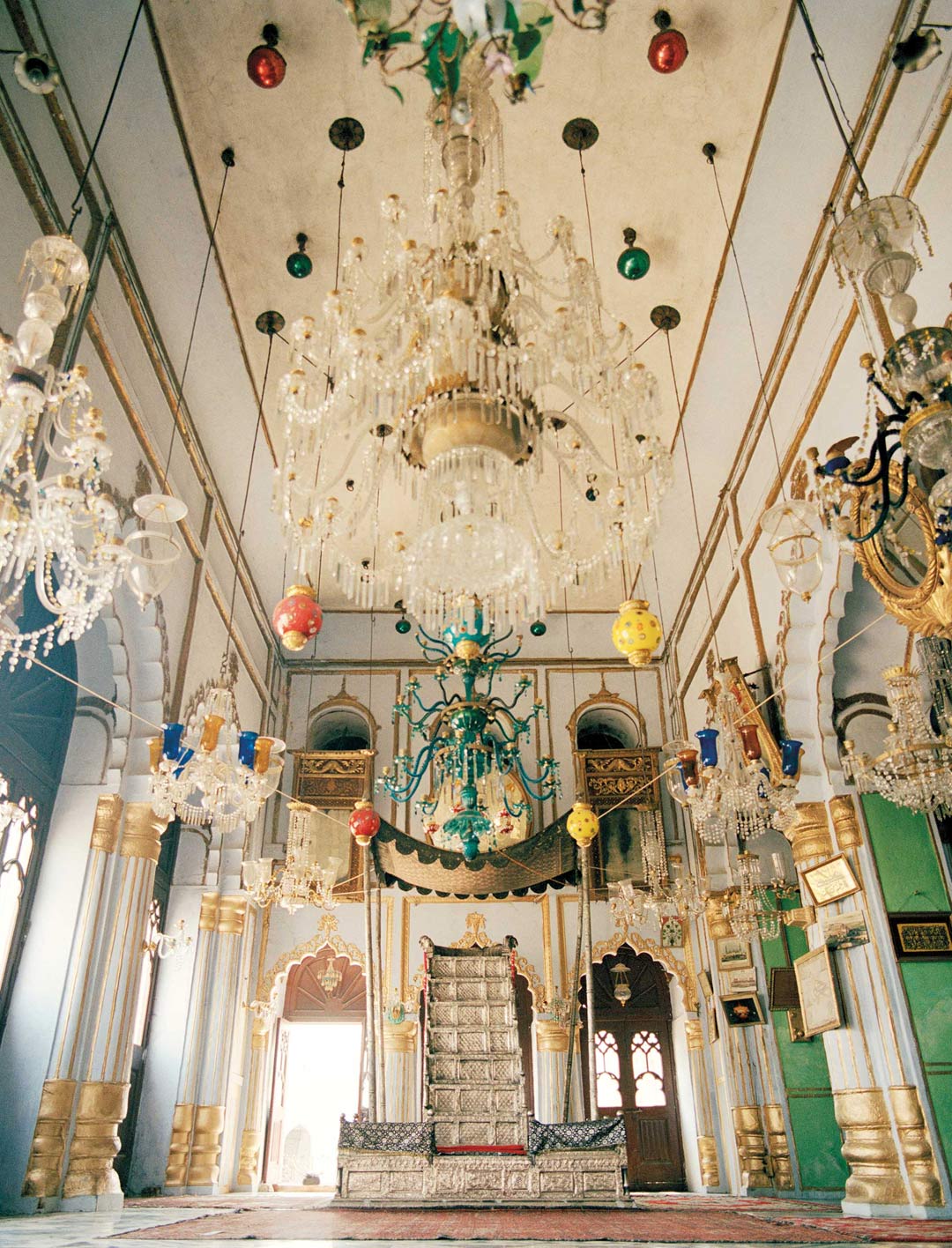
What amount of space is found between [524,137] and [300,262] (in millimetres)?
1918

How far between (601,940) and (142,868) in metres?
5.45

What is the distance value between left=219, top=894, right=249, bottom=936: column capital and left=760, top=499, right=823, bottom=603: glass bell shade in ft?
23.2

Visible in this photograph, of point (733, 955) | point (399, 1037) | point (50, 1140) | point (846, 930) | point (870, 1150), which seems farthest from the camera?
point (399, 1037)

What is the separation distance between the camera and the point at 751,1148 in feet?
26.6

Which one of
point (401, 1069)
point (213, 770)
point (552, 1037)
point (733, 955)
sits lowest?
point (401, 1069)

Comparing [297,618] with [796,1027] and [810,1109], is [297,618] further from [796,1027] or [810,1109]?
[810,1109]

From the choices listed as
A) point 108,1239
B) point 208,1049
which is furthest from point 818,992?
point 208,1049

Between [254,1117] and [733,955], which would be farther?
[254,1117]

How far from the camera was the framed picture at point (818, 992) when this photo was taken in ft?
20.3

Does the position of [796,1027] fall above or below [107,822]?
below

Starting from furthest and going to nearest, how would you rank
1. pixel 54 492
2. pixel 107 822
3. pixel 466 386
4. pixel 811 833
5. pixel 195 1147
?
pixel 195 1147 < pixel 811 833 < pixel 107 822 < pixel 466 386 < pixel 54 492

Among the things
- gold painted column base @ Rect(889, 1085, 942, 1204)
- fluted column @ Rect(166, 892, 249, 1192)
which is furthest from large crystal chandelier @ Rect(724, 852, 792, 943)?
fluted column @ Rect(166, 892, 249, 1192)

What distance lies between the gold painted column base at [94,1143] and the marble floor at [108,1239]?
1.30ft

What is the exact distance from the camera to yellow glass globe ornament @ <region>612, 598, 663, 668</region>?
5121 mm
